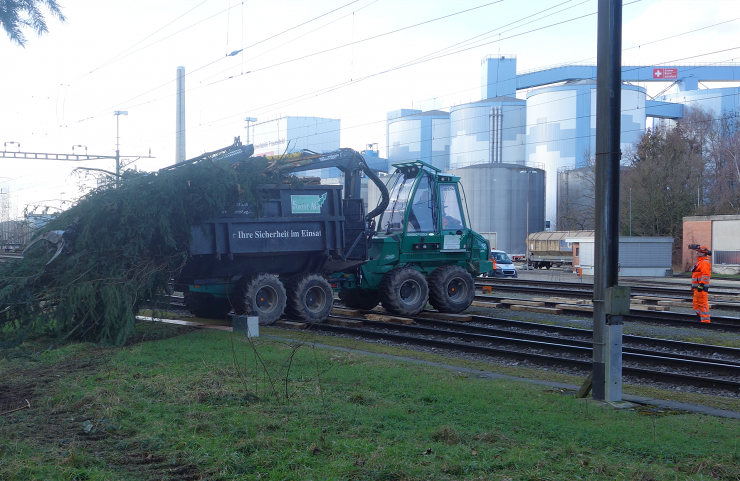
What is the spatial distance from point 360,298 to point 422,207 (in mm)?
3132

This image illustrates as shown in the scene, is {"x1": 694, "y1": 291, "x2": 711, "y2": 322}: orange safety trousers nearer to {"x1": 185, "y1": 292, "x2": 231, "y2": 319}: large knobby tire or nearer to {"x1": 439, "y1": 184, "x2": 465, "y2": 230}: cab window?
{"x1": 439, "y1": 184, "x2": 465, "y2": 230}: cab window

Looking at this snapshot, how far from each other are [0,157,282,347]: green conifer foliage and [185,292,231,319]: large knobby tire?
3.13 metres

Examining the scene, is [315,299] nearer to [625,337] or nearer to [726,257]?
[625,337]

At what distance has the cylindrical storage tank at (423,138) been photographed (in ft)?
A: 260

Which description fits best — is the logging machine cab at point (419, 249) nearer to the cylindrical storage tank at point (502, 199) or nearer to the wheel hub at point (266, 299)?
the wheel hub at point (266, 299)

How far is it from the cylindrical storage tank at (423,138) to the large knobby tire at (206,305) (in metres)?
62.0

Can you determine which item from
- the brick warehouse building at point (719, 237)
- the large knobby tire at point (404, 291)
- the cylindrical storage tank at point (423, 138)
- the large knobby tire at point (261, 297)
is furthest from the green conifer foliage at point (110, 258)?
the cylindrical storage tank at point (423, 138)

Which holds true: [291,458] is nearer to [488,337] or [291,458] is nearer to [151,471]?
[151,471]

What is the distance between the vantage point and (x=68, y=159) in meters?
41.2

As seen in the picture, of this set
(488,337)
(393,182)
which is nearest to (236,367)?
(488,337)

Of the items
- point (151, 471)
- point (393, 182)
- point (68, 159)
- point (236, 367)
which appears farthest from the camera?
point (68, 159)

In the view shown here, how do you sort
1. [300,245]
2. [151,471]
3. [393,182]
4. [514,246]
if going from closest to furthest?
1. [151,471]
2. [300,245]
3. [393,182]
4. [514,246]

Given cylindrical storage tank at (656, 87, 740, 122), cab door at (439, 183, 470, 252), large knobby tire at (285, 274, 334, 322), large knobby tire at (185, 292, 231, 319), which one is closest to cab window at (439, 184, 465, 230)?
cab door at (439, 183, 470, 252)

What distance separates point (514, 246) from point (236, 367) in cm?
5346
